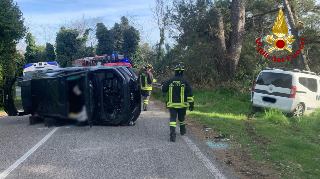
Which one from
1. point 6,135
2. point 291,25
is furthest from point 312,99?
point 6,135

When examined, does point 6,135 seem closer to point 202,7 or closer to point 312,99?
point 312,99

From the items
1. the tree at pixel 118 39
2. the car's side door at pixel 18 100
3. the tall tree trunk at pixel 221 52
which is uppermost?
the tree at pixel 118 39

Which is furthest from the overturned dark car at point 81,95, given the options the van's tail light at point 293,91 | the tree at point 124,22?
the tree at point 124,22

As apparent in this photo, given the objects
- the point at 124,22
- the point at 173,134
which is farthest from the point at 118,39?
the point at 173,134

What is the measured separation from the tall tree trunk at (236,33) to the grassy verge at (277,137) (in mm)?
4690

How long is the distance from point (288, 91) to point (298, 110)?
0.89 metres

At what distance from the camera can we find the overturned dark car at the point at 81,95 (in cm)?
805

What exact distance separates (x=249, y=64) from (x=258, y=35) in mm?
2747

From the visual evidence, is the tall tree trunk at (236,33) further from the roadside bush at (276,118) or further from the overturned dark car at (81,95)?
the overturned dark car at (81,95)

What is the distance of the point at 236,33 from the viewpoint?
16.8m

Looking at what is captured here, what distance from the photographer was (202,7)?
19.0 meters

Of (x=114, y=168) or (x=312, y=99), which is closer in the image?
(x=114, y=168)

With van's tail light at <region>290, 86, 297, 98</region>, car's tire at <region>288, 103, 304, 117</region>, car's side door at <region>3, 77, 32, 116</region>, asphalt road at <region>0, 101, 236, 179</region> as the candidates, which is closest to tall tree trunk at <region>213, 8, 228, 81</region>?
car's tire at <region>288, 103, 304, 117</region>

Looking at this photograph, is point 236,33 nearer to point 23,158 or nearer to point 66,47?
point 23,158
